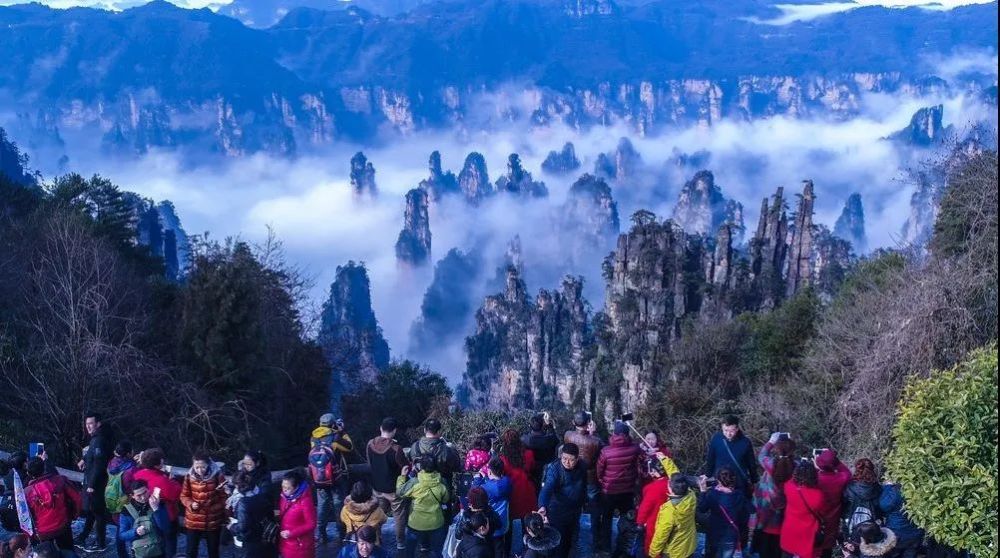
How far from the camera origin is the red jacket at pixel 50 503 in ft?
28.6

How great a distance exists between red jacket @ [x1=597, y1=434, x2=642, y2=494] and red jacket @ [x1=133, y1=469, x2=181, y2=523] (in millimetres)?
4516

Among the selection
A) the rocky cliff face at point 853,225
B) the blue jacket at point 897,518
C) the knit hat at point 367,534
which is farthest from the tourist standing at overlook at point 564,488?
the rocky cliff face at point 853,225

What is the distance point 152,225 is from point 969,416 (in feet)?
248

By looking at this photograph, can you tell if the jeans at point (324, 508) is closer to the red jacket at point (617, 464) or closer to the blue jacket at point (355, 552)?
the blue jacket at point (355, 552)

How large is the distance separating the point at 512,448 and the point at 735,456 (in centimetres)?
249

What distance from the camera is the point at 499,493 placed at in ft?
27.4

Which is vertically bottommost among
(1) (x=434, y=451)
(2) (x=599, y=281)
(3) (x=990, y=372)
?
(2) (x=599, y=281)

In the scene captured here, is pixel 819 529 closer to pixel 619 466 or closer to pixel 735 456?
pixel 735 456

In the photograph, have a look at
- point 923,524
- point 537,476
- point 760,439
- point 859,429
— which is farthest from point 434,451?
point 760,439

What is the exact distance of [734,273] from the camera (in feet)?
169

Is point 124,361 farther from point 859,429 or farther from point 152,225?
point 152,225

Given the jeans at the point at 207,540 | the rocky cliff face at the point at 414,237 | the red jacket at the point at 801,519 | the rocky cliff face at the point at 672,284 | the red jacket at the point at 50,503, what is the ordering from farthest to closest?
the rocky cliff face at the point at 414,237 → the rocky cliff face at the point at 672,284 → the jeans at the point at 207,540 → the red jacket at the point at 50,503 → the red jacket at the point at 801,519

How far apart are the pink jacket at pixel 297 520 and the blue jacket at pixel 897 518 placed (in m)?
5.79

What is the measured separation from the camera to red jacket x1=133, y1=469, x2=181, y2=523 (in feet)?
28.1
